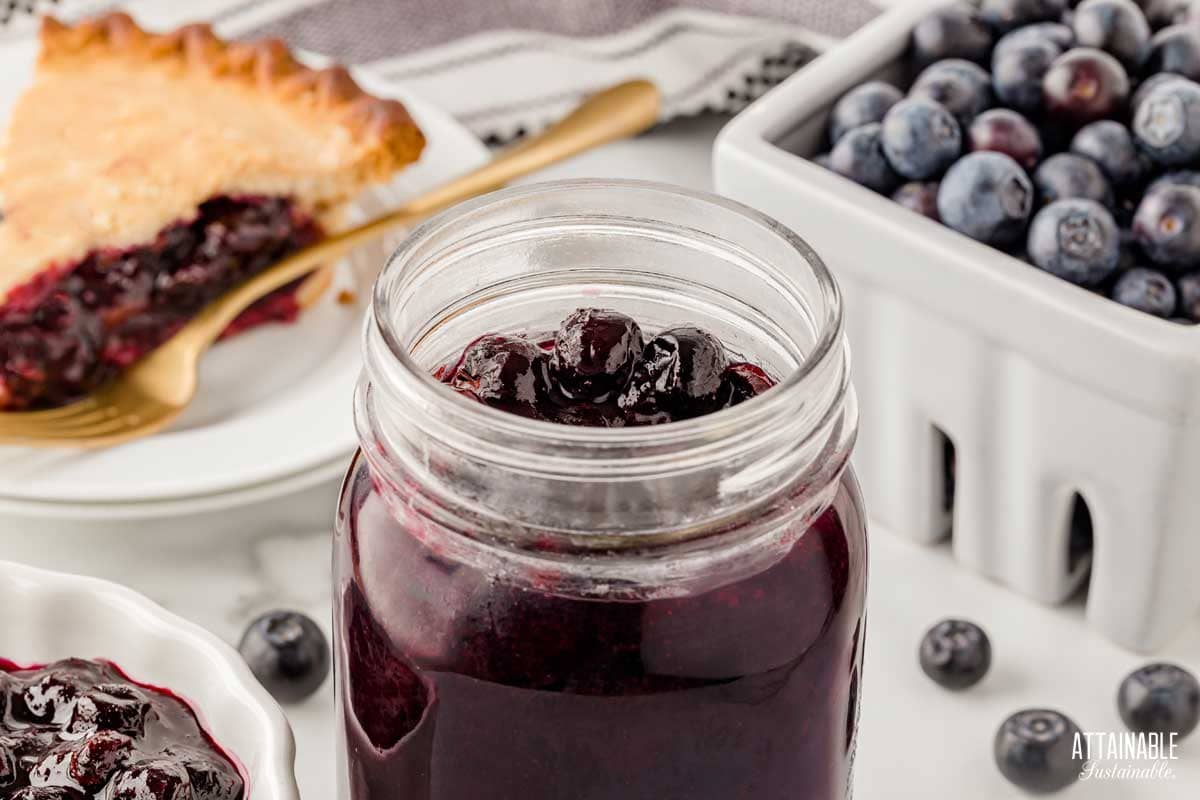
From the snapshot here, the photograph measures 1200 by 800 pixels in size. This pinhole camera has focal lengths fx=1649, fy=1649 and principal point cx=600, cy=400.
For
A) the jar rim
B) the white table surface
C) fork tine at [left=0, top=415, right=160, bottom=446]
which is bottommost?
the white table surface

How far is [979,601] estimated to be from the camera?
5.52 ft

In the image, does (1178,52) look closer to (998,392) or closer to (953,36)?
(953,36)

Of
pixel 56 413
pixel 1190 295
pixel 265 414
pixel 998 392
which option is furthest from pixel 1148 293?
pixel 56 413

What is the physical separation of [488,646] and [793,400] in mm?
233

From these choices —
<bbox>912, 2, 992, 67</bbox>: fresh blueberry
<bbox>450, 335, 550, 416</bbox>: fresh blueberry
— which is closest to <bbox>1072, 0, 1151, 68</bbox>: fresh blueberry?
<bbox>912, 2, 992, 67</bbox>: fresh blueberry

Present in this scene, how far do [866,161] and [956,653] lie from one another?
0.48 m

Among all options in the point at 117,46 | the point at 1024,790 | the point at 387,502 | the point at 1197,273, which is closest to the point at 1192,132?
the point at 1197,273

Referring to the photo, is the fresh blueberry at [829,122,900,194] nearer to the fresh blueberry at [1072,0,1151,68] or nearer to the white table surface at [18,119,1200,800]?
the fresh blueberry at [1072,0,1151,68]

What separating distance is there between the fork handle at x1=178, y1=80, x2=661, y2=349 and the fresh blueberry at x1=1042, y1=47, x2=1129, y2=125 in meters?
0.61

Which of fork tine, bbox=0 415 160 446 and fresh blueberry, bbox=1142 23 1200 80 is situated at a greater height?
fresh blueberry, bbox=1142 23 1200 80

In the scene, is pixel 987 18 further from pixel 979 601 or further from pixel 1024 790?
pixel 1024 790

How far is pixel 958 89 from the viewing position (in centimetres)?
→ 166

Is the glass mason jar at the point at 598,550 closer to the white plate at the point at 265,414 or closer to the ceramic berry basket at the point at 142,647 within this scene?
the ceramic berry basket at the point at 142,647

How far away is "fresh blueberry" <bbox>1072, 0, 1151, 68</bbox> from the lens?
1.68 meters
